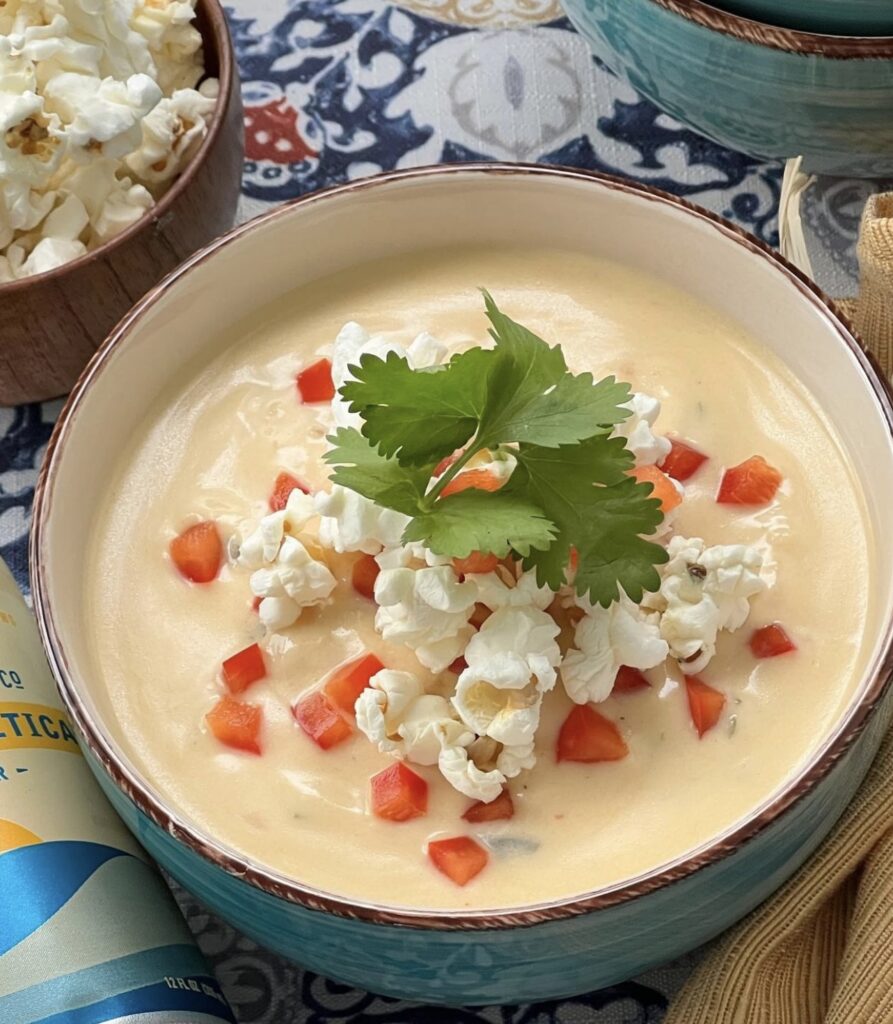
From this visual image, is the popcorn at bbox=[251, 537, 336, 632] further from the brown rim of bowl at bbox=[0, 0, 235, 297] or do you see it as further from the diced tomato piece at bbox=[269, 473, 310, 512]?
the brown rim of bowl at bbox=[0, 0, 235, 297]

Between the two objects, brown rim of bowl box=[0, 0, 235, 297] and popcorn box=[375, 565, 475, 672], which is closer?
popcorn box=[375, 565, 475, 672]

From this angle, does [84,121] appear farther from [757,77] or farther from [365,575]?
[757,77]

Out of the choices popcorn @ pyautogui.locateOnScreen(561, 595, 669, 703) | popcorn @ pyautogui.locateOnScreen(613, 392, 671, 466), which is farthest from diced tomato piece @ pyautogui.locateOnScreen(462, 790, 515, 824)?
popcorn @ pyautogui.locateOnScreen(613, 392, 671, 466)

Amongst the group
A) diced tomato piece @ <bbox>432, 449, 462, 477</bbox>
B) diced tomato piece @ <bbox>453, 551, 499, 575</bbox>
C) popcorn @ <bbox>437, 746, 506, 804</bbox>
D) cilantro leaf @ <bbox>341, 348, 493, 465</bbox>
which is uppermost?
cilantro leaf @ <bbox>341, 348, 493, 465</bbox>

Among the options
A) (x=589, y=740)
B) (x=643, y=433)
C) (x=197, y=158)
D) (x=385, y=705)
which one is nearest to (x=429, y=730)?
(x=385, y=705)

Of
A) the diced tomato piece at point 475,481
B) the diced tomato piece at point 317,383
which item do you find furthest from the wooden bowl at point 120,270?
the diced tomato piece at point 475,481

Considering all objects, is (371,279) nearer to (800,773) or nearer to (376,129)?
(376,129)
